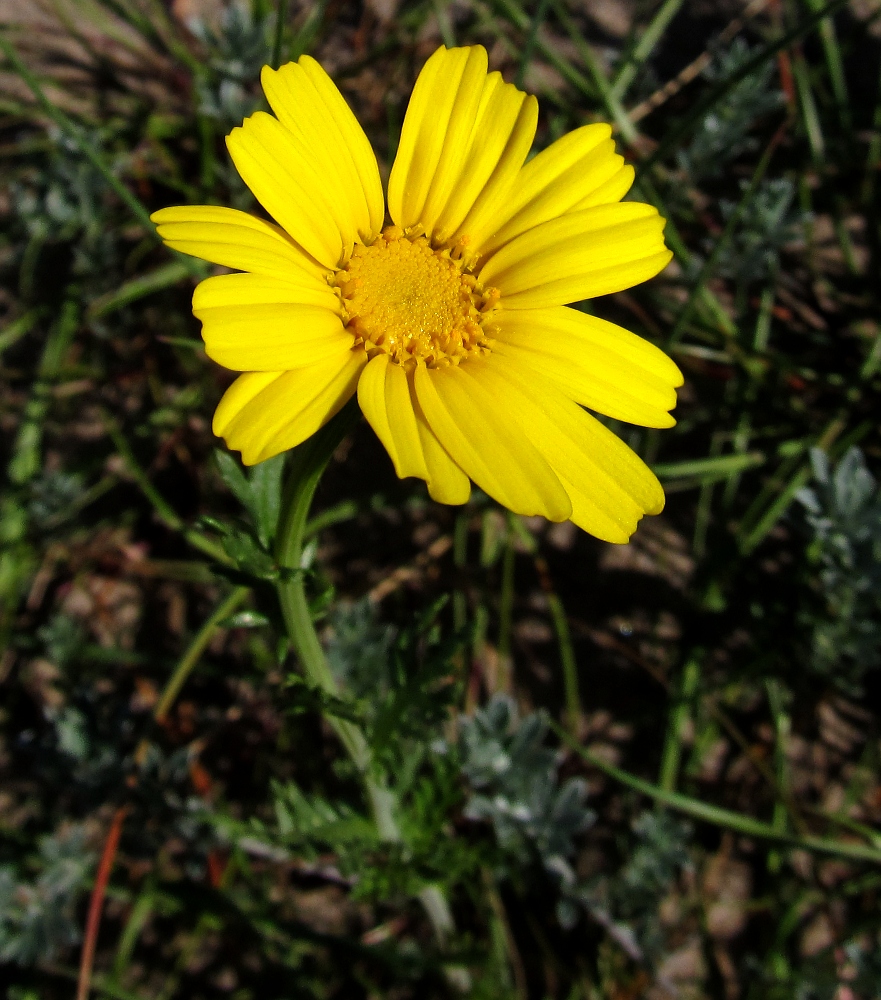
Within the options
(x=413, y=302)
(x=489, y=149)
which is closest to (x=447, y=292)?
(x=413, y=302)

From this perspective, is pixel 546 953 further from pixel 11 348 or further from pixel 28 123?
pixel 28 123

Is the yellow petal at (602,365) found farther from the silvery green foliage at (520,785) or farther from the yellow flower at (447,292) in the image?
the silvery green foliage at (520,785)

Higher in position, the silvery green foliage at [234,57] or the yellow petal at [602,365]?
the yellow petal at [602,365]

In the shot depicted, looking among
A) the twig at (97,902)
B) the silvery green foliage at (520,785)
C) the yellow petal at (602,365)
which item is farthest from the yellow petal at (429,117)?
the twig at (97,902)

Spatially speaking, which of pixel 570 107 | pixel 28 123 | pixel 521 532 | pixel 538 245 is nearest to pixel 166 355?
pixel 28 123

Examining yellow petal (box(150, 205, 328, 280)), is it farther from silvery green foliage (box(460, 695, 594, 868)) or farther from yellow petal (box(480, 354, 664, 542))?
silvery green foliage (box(460, 695, 594, 868))

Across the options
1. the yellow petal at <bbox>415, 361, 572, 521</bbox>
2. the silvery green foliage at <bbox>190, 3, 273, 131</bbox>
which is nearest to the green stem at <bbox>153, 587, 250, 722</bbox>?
the yellow petal at <bbox>415, 361, 572, 521</bbox>
